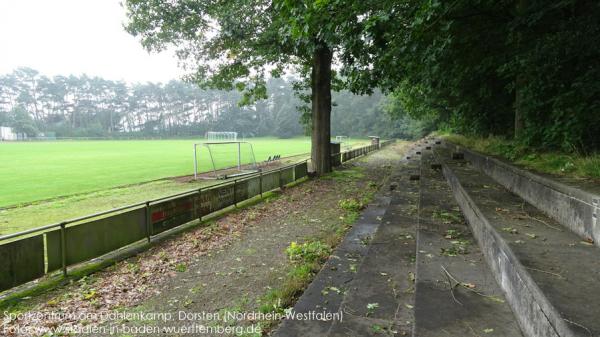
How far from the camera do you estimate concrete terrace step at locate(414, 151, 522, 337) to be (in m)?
2.52

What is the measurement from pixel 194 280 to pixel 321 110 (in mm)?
12617

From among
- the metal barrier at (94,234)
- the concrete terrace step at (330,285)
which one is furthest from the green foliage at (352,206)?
the metal barrier at (94,234)

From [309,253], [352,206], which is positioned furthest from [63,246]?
[352,206]

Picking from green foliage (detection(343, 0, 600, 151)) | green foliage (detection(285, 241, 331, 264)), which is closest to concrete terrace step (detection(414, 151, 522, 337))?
green foliage (detection(285, 241, 331, 264))

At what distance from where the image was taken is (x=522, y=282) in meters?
2.53

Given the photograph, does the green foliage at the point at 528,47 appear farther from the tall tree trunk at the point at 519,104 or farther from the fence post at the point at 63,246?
the fence post at the point at 63,246

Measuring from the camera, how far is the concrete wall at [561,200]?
326cm

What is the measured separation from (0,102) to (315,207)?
11887 centimetres

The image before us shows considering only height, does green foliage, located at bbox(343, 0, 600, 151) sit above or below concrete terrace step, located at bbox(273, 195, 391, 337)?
above

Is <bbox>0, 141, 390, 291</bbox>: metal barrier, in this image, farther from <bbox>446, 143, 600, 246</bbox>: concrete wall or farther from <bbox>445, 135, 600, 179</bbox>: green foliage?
<bbox>445, 135, 600, 179</bbox>: green foliage

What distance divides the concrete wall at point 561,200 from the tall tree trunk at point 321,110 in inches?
436

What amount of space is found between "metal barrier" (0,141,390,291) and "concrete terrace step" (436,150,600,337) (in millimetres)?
5777

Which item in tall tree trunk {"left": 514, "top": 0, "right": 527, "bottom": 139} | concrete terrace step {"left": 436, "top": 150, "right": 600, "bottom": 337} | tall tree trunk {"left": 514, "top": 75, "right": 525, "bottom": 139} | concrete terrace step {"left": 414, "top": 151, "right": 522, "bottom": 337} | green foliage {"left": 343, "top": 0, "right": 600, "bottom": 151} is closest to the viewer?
concrete terrace step {"left": 436, "top": 150, "right": 600, "bottom": 337}

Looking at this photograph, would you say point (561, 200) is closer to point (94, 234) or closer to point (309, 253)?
point (309, 253)
